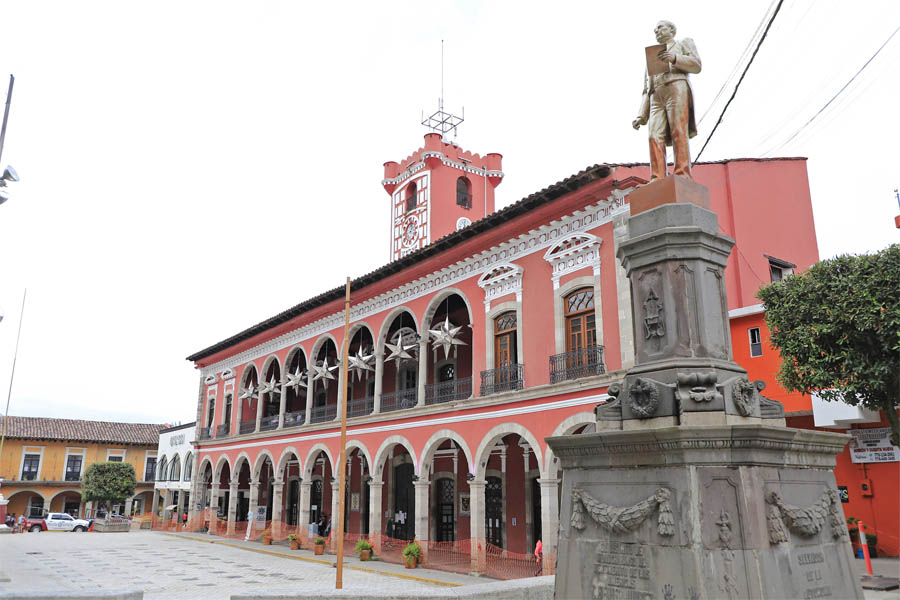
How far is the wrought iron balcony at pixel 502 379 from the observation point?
15.8m

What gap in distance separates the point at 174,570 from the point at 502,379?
10.0 m

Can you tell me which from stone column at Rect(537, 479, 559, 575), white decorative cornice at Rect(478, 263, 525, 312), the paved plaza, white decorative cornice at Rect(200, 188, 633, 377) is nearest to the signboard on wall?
stone column at Rect(537, 479, 559, 575)

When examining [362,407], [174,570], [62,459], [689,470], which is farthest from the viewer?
[62,459]

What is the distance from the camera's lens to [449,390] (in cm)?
2039

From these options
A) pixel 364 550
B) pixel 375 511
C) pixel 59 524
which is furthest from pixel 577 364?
pixel 59 524

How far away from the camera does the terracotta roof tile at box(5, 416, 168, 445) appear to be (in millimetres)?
44875

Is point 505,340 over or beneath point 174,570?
over

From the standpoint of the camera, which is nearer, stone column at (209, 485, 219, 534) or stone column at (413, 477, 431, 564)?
stone column at (413, 477, 431, 564)

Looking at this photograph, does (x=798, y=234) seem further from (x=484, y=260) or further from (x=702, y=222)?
(x=702, y=222)

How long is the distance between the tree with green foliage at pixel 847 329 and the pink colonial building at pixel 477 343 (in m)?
2.96

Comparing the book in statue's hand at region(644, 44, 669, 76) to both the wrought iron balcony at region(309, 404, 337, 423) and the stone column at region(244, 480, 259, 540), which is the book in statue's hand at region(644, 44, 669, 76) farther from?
the stone column at region(244, 480, 259, 540)

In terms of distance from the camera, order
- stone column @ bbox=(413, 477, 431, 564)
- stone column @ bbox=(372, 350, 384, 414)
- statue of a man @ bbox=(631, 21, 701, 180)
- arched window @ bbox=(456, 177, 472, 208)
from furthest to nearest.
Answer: arched window @ bbox=(456, 177, 472, 208), stone column @ bbox=(372, 350, 384, 414), stone column @ bbox=(413, 477, 431, 564), statue of a man @ bbox=(631, 21, 701, 180)

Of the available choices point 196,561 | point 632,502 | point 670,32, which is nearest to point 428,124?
point 196,561

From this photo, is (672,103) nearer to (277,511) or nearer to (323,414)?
(323,414)
